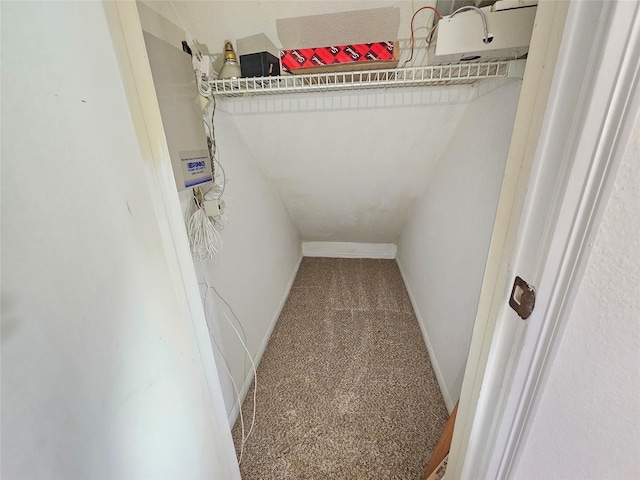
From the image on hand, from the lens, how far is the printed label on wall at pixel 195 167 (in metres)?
0.91

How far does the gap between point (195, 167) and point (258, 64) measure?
50 cm

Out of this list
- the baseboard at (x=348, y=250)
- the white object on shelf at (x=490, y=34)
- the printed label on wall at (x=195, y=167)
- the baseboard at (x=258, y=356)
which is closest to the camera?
the white object on shelf at (x=490, y=34)

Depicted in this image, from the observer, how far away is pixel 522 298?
1.59 feet

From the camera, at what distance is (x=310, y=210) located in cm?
245

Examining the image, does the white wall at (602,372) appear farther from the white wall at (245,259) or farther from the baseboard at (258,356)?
the baseboard at (258,356)

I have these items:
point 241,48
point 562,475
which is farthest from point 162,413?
point 241,48

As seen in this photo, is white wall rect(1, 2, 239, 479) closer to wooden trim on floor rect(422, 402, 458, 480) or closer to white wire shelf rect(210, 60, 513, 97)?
white wire shelf rect(210, 60, 513, 97)

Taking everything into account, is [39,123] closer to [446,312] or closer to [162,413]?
[162,413]

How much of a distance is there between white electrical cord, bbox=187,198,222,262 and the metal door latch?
0.99 metres

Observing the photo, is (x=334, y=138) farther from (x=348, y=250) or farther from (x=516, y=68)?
(x=348, y=250)

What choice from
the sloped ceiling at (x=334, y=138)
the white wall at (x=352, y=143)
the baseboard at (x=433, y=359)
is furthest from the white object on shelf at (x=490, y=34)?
the baseboard at (x=433, y=359)

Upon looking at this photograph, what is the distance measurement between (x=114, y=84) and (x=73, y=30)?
9 centimetres

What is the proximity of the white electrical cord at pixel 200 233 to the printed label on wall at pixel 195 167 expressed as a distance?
4.4 inches

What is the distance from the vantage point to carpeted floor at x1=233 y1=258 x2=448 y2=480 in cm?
122
